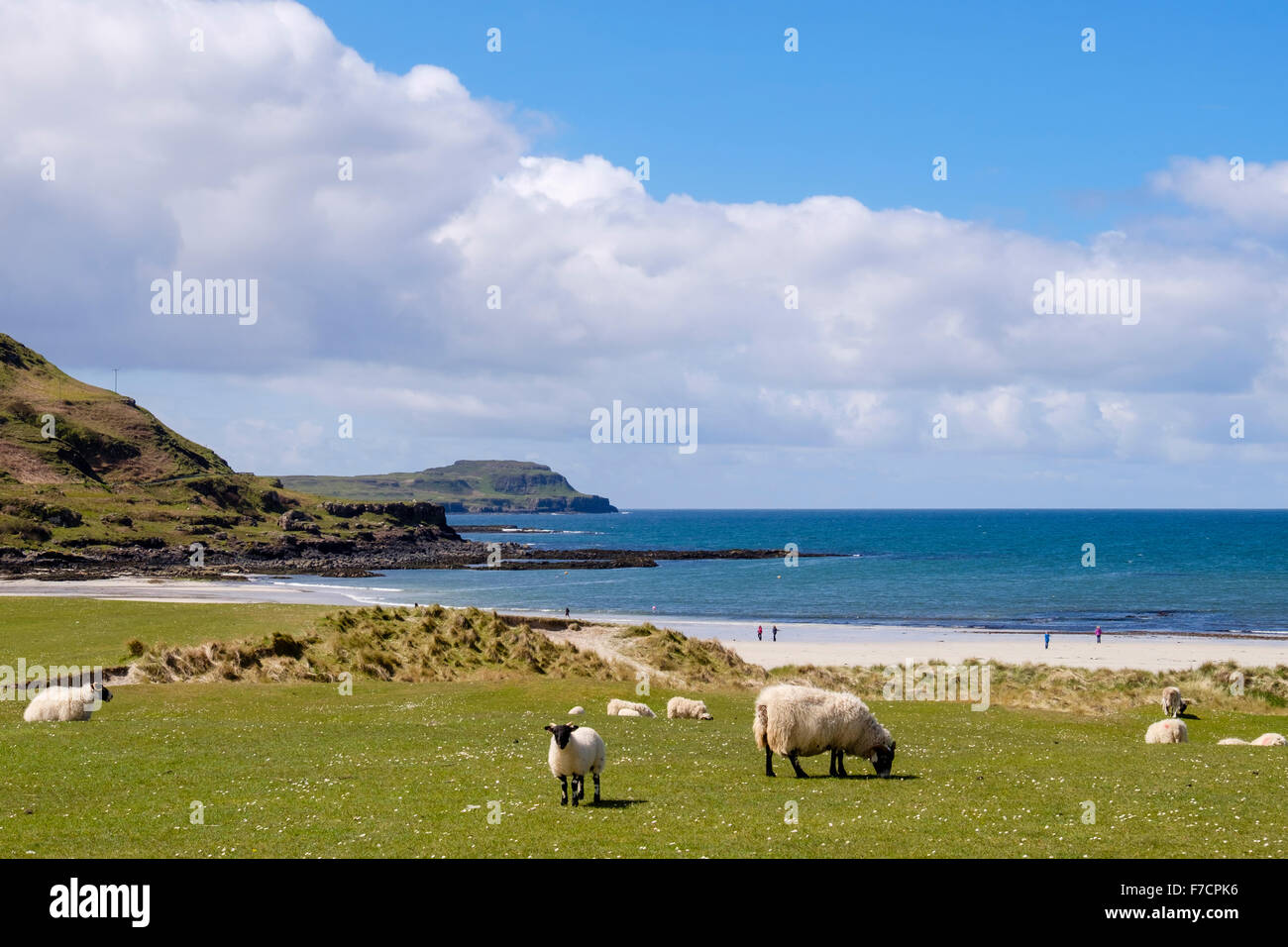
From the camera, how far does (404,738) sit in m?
28.0

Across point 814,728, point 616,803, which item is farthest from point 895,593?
point 616,803

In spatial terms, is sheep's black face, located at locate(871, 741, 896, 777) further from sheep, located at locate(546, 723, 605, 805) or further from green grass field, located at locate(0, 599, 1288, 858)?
sheep, located at locate(546, 723, 605, 805)

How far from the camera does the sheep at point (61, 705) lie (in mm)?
31656

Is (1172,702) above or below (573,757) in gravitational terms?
below

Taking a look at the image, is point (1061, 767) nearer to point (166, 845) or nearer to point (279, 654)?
point (166, 845)

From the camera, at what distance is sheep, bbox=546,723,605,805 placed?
1803cm

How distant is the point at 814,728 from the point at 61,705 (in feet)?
84.5

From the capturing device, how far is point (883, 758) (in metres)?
21.6

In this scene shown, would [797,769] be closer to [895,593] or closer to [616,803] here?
[616,803]

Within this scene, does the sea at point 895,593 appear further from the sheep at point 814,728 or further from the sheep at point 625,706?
the sheep at point 814,728

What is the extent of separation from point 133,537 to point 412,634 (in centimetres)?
13986

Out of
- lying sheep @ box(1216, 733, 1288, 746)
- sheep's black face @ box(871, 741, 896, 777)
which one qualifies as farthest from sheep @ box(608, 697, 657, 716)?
lying sheep @ box(1216, 733, 1288, 746)

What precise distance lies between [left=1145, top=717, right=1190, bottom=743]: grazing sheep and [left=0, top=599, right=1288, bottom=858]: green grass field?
758mm
